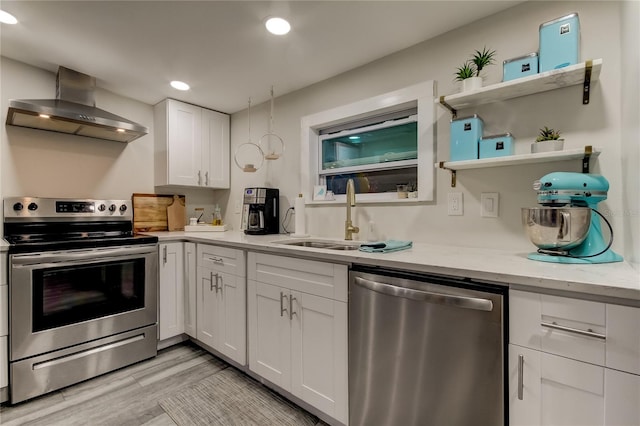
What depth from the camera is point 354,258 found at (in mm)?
1391

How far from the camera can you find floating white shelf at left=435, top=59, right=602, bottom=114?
1240mm

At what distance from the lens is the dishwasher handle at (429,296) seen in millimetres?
1026

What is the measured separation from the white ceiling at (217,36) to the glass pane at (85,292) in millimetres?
1438

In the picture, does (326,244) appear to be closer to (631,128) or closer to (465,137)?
(465,137)

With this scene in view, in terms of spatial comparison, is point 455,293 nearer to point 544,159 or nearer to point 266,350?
point 544,159

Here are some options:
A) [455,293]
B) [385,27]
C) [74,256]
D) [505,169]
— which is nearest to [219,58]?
[385,27]

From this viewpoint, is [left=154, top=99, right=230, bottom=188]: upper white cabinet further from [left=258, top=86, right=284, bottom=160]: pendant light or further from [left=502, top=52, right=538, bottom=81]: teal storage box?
[left=502, top=52, right=538, bottom=81]: teal storage box

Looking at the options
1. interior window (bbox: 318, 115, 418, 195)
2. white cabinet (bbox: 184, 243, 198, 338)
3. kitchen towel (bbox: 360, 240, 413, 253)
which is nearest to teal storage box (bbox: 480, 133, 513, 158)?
interior window (bbox: 318, 115, 418, 195)

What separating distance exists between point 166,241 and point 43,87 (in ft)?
4.91

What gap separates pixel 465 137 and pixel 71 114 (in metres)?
2.52

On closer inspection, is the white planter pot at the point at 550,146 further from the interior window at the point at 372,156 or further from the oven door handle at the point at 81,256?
the oven door handle at the point at 81,256

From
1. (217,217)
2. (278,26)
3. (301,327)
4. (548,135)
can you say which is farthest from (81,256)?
(548,135)

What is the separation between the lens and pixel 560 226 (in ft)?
3.73

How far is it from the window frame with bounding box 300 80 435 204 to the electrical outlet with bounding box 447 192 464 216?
109 millimetres
